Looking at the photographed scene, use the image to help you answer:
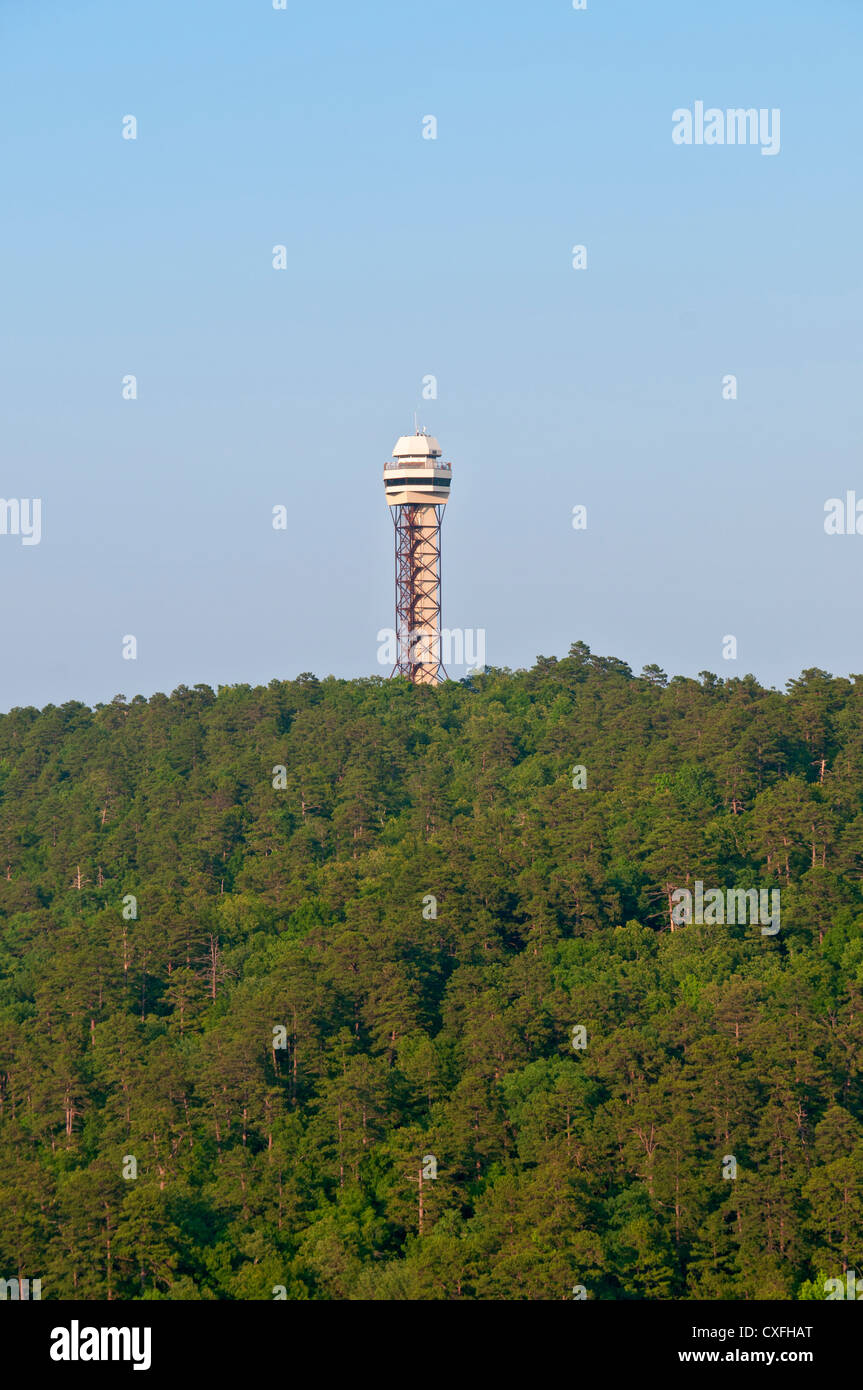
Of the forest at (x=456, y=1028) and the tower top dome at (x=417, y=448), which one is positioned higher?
the tower top dome at (x=417, y=448)

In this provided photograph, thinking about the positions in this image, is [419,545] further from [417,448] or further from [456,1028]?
[456,1028]

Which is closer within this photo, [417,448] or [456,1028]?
[456,1028]

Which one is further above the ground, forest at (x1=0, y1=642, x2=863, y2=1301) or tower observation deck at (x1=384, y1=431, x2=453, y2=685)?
tower observation deck at (x1=384, y1=431, x2=453, y2=685)

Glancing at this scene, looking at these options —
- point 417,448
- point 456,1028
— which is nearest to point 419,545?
point 417,448

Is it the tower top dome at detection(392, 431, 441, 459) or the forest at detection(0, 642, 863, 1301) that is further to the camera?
the tower top dome at detection(392, 431, 441, 459)

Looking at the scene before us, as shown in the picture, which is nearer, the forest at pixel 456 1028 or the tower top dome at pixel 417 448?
the forest at pixel 456 1028
